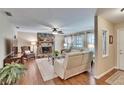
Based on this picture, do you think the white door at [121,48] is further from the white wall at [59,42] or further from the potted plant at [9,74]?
the potted plant at [9,74]

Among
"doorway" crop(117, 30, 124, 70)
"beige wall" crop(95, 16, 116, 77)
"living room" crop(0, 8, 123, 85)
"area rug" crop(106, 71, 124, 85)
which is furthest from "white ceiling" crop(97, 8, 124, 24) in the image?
"area rug" crop(106, 71, 124, 85)

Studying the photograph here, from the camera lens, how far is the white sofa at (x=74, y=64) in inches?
133

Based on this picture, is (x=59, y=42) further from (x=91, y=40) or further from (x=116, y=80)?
(x=116, y=80)

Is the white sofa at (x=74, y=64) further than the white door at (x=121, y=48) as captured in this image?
No

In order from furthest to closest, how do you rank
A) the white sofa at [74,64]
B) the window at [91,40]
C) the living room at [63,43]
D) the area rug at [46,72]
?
the window at [91,40] → the area rug at [46,72] → the white sofa at [74,64] → the living room at [63,43]

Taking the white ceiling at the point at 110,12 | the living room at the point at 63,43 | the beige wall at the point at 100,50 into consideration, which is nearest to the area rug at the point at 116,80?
the living room at the point at 63,43

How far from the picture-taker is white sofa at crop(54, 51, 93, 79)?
3374mm

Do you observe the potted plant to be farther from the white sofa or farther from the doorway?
the doorway

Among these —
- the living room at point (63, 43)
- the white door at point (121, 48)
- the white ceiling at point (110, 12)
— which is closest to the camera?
the white ceiling at point (110, 12)

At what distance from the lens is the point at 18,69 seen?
5.24 ft

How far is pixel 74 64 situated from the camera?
3607 mm
